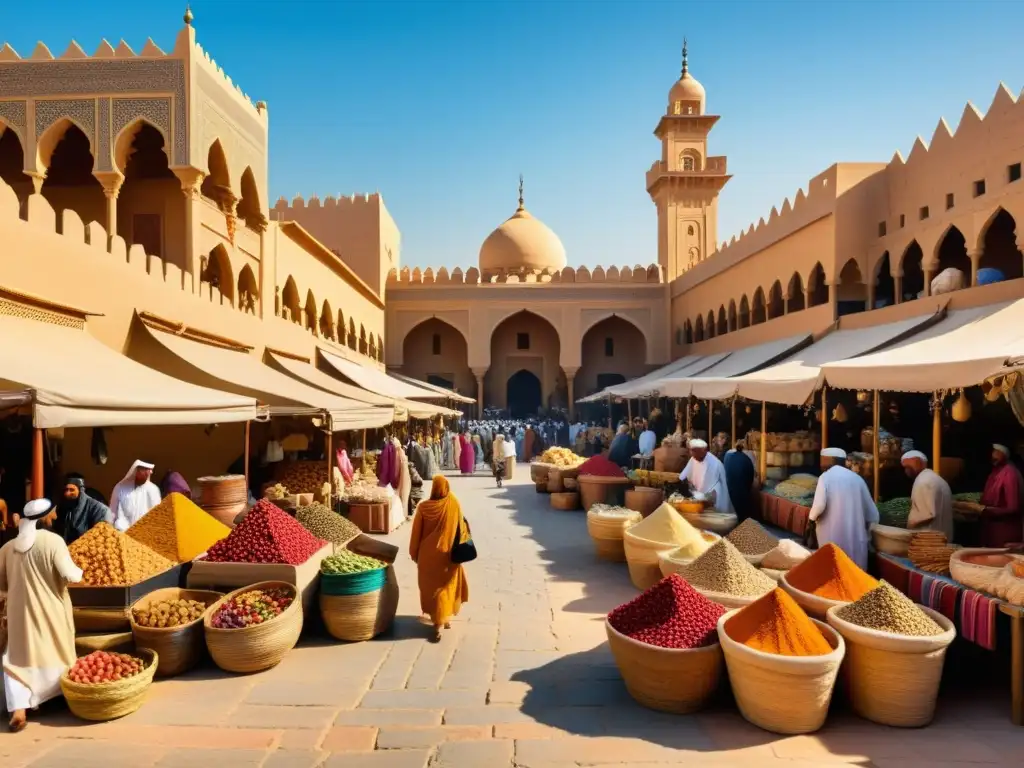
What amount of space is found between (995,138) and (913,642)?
8891 mm

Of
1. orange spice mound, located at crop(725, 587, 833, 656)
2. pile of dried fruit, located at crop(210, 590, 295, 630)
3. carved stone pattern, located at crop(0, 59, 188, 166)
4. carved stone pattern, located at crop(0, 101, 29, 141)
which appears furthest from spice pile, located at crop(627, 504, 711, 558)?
carved stone pattern, located at crop(0, 101, 29, 141)

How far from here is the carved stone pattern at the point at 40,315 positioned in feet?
19.8

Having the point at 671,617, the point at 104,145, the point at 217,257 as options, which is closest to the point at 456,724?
the point at 671,617

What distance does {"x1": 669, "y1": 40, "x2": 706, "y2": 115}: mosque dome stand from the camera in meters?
24.9

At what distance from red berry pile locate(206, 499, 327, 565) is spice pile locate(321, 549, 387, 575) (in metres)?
0.14

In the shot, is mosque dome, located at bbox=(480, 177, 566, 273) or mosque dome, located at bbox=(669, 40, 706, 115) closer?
mosque dome, located at bbox=(669, 40, 706, 115)

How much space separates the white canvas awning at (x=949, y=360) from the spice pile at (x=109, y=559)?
5580mm

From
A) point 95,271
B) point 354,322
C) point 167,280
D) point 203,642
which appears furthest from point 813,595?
point 354,322

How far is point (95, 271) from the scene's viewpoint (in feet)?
Answer: 24.1

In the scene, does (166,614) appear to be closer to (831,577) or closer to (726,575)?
(726,575)

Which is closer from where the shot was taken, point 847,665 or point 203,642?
point 847,665

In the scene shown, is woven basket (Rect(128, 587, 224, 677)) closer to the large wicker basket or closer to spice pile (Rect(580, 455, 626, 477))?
the large wicker basket

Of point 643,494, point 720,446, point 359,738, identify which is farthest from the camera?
point 720,446

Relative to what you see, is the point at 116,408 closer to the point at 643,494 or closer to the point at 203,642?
the point at 203,642
